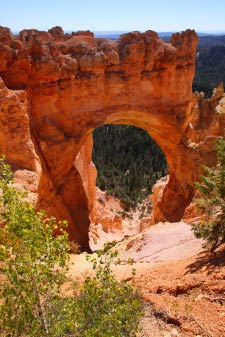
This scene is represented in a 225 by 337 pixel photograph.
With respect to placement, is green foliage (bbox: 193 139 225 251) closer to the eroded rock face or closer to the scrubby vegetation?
the scrubby vegetation

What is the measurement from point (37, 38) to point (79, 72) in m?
2.61

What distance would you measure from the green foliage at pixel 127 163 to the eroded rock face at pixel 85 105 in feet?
48.7

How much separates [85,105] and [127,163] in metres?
27.4

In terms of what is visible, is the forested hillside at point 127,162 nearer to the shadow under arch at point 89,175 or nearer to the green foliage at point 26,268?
the shadow under arch at point 89,175

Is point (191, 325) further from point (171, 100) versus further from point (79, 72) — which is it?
point (171, 100)

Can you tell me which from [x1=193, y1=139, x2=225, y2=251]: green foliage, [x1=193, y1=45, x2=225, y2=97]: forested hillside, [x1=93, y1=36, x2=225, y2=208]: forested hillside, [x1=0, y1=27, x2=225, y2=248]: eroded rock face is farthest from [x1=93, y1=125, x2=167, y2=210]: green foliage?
[x1=193, y1=45, x2=225, y2=97]: forested hillside

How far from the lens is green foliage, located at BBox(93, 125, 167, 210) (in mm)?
39188

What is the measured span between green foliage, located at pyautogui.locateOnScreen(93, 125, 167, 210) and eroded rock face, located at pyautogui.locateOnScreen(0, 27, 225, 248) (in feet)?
48.7

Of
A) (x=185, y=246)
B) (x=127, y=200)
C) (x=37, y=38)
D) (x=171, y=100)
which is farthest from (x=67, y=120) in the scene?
(x=127, y=200)

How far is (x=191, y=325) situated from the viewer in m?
6.42

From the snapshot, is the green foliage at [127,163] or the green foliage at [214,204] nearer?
the green foliage at [214,204]

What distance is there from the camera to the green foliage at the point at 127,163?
3919cm

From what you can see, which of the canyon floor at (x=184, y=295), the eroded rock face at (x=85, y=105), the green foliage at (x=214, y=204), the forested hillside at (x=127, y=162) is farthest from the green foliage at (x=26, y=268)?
the forested hillside at (x=127, y=162)

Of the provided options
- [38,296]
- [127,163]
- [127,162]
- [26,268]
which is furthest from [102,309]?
[127,162]
